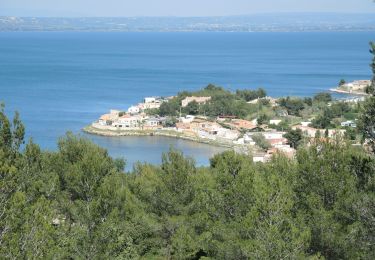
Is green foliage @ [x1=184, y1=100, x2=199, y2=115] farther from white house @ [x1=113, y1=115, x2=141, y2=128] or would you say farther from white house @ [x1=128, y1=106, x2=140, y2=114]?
white house @ [x1=113, y1=115, x2=141, y2=128]

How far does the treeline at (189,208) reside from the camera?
15.7 ft

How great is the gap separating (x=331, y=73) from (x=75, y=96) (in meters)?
22.0

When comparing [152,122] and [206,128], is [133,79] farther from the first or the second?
[206,128]

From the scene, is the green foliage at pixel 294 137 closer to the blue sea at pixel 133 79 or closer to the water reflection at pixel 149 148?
the water reflection at pixel 149 148

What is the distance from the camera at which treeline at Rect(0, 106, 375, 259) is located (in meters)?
4.79

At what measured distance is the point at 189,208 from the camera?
22.2 feet

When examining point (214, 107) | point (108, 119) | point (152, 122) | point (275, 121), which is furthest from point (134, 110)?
point (275, 121)

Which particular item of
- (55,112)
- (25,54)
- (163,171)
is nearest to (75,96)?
(55,112)

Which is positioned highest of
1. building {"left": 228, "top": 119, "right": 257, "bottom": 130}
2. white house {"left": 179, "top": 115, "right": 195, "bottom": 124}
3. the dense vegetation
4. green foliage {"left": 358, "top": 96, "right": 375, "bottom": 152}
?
green foliage {"left": 358, "top": 96, "right": 375, "bottom": 152}

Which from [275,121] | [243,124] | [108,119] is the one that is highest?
[108,119]

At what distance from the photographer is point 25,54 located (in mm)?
69625

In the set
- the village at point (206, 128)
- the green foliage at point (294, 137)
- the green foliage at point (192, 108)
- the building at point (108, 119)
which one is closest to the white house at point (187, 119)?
the village at point (206, 128)

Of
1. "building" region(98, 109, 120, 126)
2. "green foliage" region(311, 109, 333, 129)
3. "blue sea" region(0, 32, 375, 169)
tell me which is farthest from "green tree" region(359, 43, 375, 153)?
"building" region(98, 109, 120, 126)

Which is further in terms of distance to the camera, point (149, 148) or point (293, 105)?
point (293, 105)
